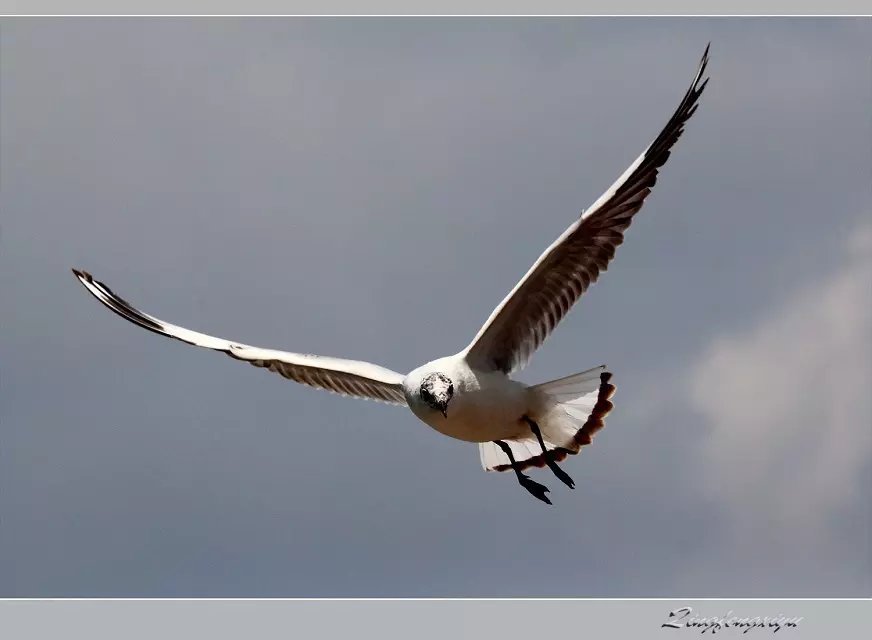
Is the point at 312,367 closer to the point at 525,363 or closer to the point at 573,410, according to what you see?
the point at 525,363

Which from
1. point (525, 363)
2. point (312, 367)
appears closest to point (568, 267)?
point (525, 363)

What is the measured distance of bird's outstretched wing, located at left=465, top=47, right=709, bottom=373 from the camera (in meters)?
11.5

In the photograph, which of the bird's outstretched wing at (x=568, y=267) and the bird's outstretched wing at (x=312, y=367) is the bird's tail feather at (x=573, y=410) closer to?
the bird's outstretched wing at (x=568, y=267)

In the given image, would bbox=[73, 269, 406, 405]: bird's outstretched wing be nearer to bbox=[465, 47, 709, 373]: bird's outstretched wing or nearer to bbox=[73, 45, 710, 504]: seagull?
bbox=[73, 45, 710, 504]: seagull

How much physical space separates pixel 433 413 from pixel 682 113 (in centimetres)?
284

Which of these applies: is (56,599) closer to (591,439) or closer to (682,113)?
(591,439)

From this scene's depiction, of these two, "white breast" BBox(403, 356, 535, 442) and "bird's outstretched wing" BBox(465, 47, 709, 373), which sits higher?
"bird's outstretched wing" BBox(465, 47, 709, 373)

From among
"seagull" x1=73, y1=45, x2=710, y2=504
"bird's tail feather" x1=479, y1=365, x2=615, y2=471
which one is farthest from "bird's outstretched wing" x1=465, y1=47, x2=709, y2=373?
"bird's tail feather" x1=479, y1=365, x2=615, y2=471

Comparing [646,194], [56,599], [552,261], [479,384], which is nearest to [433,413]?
[479,384]

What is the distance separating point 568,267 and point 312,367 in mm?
2522

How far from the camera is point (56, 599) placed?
42.2 ft

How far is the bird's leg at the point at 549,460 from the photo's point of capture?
40.9 feet

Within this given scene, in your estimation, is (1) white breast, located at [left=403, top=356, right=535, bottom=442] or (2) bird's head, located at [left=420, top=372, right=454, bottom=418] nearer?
(2) bird's head, located at [left=420, top=372, right=454, bottom=418]

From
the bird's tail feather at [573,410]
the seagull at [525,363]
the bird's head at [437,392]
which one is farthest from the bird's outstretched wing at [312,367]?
the bird's tail feather at [573,410]
